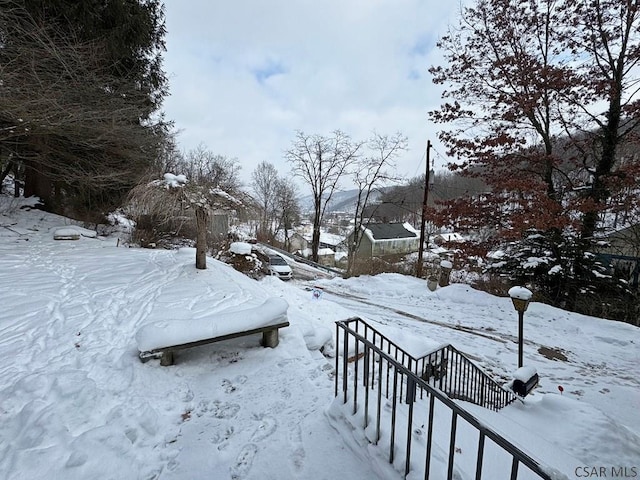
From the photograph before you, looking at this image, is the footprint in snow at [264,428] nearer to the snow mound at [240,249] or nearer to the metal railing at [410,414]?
the metal railing at [410,414]

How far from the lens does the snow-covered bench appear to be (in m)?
3.23

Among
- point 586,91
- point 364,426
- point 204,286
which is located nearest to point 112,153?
point 204,286

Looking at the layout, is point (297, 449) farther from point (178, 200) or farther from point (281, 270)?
point (281, 270)

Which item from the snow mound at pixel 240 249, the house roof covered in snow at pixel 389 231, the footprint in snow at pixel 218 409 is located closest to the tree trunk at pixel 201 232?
the snow mound at pixel 240 249

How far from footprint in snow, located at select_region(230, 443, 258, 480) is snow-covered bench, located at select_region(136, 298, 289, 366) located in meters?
1.42

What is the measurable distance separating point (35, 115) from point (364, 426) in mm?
9723

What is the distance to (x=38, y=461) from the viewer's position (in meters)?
1.99

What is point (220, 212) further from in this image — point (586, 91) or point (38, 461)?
point (586, 91)

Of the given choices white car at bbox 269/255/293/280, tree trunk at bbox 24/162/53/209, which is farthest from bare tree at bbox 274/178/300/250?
tree trunk at bbox 24/162/53/209

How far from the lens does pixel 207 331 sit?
11.2 ft

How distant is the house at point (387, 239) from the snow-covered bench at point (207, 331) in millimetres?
30382

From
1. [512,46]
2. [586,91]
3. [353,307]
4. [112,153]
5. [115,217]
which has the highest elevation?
[512,46]

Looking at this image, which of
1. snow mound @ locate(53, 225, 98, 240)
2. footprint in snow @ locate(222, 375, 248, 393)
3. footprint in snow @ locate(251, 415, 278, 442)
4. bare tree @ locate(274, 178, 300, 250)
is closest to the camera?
footprint in snow @ locate(251, 415, 278, 442)

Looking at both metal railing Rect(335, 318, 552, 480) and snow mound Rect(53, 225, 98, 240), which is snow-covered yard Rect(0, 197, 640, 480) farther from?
snow mound Rect(53, 225, 98, 240)
